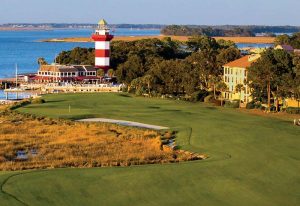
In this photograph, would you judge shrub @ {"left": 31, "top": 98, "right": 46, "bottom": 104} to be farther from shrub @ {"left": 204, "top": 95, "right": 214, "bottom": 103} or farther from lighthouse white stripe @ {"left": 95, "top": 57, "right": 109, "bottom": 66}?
lighthouse white stripe @ {"left": 95, "top": 57, "right": 109, "bottom": 66}

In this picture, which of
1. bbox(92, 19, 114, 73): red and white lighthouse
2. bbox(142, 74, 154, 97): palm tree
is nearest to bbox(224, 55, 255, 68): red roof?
bbox(142, 74, 154, 97): palm tree

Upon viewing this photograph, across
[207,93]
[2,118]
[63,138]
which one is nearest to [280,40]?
[207,93]

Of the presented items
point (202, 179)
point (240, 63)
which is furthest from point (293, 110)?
point (202, 179)

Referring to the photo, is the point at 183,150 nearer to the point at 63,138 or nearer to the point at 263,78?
the point at 63,138

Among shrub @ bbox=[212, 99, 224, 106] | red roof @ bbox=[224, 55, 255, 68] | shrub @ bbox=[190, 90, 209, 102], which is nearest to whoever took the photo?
shrub @ bbox=[212, 99, 224, 106]

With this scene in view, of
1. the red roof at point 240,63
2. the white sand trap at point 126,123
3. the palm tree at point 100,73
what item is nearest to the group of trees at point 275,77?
the red roof at point 240,63

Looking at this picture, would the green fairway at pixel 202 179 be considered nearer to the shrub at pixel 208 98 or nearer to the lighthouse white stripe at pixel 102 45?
the shrub at pixel 208 98
